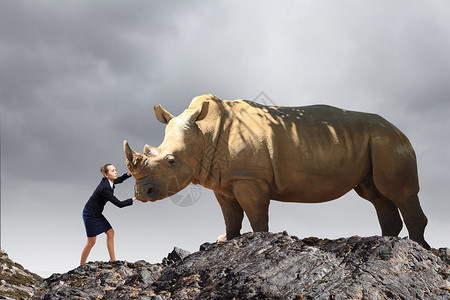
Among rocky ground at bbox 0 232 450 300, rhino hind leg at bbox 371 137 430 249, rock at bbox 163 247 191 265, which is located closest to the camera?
rocky ground at bbox 0 232 450 300

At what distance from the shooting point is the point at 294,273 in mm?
6402

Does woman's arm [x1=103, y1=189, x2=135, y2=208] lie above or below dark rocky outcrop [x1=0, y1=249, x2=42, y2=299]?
above

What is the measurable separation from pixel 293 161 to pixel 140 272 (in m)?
3.47

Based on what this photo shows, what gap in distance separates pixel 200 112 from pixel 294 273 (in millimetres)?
3940

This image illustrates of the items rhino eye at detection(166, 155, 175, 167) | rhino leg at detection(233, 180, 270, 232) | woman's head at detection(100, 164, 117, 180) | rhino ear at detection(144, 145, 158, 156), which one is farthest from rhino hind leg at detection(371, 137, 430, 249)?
woman's head at detection(100, 164, 117, 180)

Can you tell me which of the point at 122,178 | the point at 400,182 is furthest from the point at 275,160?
the point at 122,178

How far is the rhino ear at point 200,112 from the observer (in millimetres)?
9359

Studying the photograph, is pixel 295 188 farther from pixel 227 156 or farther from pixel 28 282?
pixel 28 282

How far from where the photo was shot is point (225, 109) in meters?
9.83

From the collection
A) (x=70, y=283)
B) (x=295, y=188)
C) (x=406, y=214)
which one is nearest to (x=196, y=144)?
(x=295, y=188)

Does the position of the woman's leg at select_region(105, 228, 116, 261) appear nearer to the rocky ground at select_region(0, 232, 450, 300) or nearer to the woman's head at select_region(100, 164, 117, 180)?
the woman's head at select_region(100, 164, 117, 180)

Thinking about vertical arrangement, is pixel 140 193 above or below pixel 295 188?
below

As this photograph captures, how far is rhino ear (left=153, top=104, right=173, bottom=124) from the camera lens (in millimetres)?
9875

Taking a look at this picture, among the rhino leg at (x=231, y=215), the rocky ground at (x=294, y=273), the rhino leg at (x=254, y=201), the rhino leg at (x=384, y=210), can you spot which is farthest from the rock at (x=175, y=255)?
the rhino leg at (x=384, y=210)
